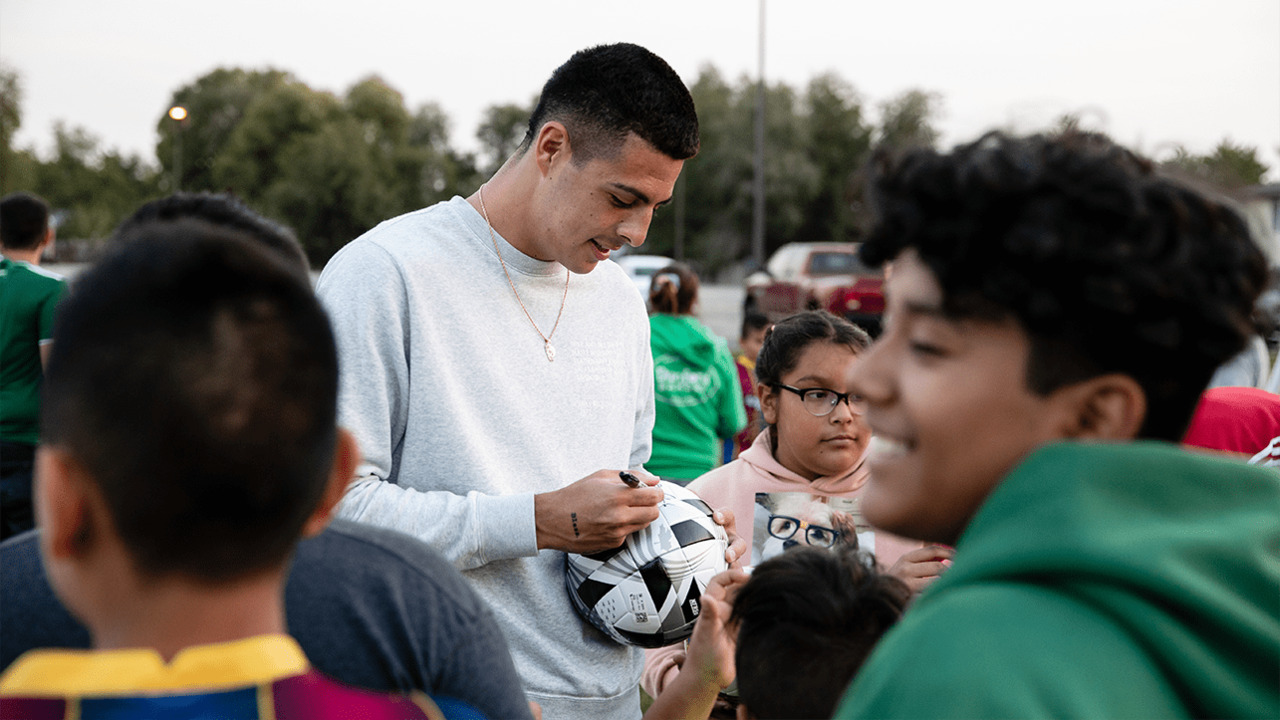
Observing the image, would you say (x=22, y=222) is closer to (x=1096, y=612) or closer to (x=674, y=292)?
(x=674, y=292)

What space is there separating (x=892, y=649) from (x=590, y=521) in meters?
1.41

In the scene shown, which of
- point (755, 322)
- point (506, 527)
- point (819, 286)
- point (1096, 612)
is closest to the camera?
point (1096, 612)

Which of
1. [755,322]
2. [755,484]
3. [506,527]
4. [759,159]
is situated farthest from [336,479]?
[759,159]

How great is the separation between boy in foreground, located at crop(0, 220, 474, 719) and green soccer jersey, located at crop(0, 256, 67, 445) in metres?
5.01

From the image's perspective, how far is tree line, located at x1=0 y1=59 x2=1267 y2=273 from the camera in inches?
2042

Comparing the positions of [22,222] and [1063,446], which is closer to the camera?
[1063,446]

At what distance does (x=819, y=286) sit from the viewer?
723 inches

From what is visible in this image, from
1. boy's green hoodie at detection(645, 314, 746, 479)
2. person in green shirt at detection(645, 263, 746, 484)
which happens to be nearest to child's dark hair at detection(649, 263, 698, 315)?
person in green shirt at detection(645, 263, 746, 484)

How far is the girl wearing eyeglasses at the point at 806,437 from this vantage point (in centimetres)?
343

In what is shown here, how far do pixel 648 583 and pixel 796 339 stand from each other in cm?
149

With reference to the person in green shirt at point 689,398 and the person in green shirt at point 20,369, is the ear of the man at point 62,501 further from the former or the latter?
the person in green shirt at point 20,369

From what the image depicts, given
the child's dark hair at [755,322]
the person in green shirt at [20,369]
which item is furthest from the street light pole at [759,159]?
the person in green shirt at [20,369]

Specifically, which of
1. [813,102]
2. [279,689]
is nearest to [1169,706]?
[279,689]

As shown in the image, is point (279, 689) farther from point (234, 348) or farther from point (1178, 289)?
point (1178, 289)
